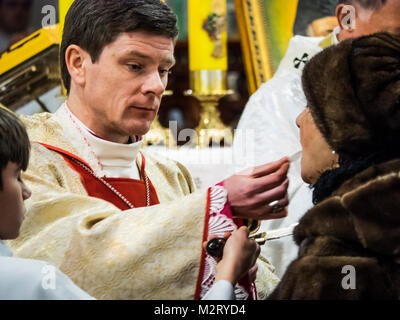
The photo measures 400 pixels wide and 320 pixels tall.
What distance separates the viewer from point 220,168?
12.0 feet

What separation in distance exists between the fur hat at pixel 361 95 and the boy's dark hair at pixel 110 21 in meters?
0.54

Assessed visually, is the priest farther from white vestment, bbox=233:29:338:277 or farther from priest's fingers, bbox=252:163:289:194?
white vestment, bbox=233:29:338:277

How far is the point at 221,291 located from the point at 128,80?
0.69m

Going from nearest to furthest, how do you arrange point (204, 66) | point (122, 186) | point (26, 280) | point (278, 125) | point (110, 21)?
point (26, 280)
point (110, 21)
point (122, 186)
point (278, 125)
point (204, 66)

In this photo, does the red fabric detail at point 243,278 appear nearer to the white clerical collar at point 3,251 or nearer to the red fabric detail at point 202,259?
the red fabric detail at point 202,259

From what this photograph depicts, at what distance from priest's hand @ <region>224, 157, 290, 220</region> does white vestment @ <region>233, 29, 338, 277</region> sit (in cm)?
125

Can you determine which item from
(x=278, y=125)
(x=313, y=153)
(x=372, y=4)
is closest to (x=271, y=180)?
(x=313, y=153)

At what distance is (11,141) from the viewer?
1.21 metres

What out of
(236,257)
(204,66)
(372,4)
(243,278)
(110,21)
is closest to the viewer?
(236,257)

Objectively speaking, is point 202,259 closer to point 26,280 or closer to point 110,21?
point 26,280

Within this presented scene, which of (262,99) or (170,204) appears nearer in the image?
(170,204)
